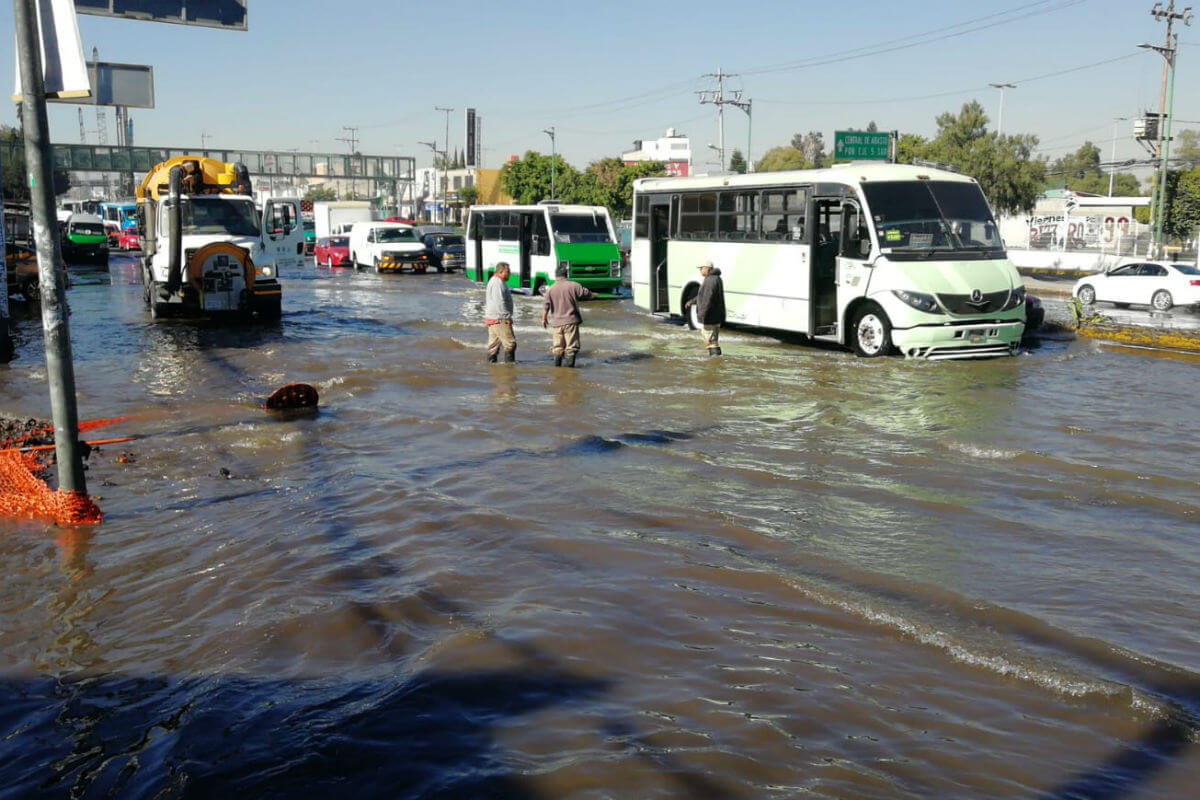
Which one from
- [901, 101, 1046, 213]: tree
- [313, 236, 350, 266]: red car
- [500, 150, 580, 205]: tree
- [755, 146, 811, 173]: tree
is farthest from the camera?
[755, 146, 811, 173]: tree

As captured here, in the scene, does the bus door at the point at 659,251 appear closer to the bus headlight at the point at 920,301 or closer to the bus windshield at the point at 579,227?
the bus windshield at the point at 579,227

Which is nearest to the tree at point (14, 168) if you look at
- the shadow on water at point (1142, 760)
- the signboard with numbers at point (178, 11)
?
the signboard with numbers at point (178, 11)

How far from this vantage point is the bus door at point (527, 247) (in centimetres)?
2880

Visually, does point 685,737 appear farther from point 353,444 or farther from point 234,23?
point 234,23

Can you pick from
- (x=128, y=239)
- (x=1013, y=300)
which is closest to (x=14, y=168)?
(x=128, y=239)

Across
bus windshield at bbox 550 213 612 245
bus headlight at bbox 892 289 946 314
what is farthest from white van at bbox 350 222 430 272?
bus headlight at bbox 892 289 946 314

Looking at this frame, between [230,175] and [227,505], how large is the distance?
16.8 metres

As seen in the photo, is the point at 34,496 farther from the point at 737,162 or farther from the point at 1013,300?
the point at 737,162

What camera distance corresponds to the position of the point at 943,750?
176 inches

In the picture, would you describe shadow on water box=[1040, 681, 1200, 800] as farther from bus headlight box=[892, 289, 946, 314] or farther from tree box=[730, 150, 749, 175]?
tree box=[730, 150, 749, 175]

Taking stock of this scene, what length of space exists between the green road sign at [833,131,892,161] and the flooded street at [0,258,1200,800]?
32852 millimetres

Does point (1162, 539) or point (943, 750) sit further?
point (1162, 539)

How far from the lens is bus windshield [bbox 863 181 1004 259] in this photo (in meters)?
16.3

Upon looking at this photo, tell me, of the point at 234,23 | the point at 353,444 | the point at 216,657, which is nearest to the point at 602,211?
the point at 234,23
